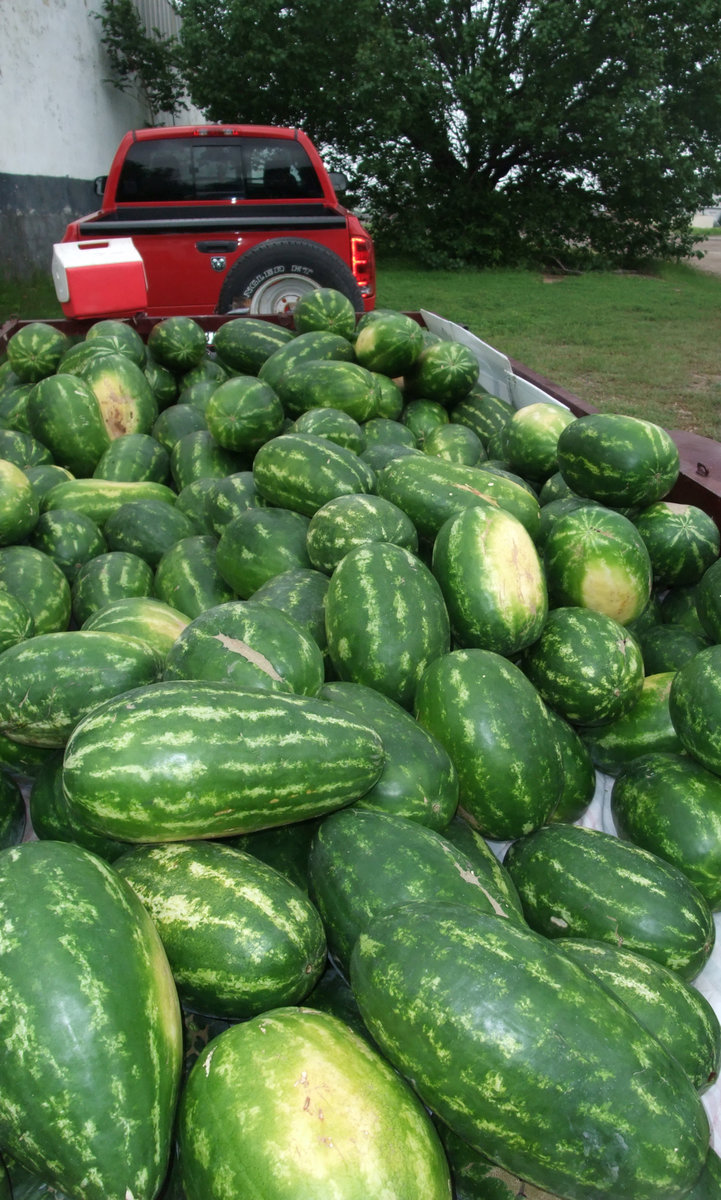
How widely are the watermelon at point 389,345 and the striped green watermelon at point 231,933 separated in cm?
272

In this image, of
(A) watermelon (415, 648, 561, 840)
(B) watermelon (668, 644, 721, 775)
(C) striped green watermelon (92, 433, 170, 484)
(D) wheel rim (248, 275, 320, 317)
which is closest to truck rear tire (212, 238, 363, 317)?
(D) wheel rim (248, 275, 320, 317)

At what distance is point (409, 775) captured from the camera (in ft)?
5.16

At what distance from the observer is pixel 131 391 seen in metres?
3.59

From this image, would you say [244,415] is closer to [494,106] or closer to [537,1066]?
[537,1066]

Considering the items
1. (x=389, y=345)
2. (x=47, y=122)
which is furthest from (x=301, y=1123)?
(x=47, y=122)

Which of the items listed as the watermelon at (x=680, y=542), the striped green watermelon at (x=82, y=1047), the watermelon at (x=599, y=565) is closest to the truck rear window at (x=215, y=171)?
the watermelon at (x=680, y=542)

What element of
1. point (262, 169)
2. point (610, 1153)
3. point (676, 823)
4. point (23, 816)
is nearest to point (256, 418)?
point (23, 816)

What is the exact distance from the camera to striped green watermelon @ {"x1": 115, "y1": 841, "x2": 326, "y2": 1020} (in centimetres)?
127

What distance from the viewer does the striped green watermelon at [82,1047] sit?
103 cm

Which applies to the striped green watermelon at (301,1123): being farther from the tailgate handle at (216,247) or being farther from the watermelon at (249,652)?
the tailgate handle at (216,247)

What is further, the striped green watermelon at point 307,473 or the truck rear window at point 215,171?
the truck rear window at point 215,171

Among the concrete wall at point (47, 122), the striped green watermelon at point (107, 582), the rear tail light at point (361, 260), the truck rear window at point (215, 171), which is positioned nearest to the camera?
the striped green watermelon at point (107, 582)

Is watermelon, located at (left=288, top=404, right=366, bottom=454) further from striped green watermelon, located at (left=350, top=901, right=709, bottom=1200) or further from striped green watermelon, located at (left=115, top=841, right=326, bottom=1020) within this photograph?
striped green watermelon, located at (left=350, top=901, right=709, bottom=1200)

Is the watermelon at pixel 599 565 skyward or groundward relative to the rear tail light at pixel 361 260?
groundward
